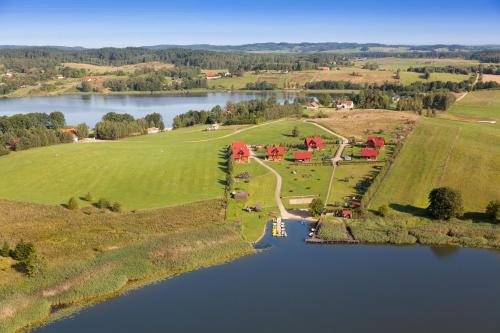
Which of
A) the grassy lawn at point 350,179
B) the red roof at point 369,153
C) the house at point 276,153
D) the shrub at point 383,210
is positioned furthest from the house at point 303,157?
the shrub at point 383,210

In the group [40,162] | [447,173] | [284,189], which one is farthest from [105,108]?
[447,173]

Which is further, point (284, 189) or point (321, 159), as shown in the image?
point (321, 159)

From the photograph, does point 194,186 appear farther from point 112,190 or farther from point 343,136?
point 343,136

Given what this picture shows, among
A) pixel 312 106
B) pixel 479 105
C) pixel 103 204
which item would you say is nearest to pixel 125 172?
pixel 103 204

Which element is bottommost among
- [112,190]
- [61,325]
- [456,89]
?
[61,325]

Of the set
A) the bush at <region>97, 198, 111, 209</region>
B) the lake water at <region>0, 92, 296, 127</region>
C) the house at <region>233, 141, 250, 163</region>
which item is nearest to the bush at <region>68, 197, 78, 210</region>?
the bush at <region>97, 198, 111, 209</region>
